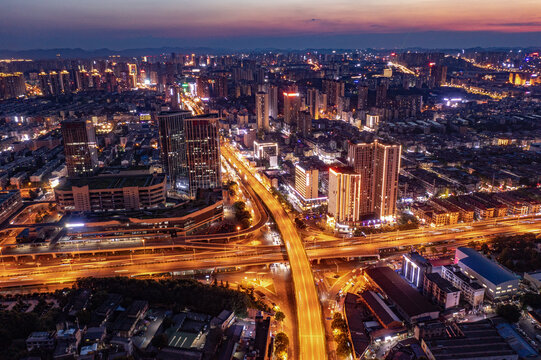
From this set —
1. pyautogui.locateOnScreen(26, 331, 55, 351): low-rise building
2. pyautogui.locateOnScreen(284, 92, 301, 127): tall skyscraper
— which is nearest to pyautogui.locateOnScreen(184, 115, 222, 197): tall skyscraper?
pyautogui.locateOnScreen(26, 331, 55, 351): low-rise building

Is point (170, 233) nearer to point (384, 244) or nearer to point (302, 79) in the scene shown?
point (384, 244)

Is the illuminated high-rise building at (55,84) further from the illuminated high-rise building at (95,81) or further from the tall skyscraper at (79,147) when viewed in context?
the tall skyscraper at (79,147)

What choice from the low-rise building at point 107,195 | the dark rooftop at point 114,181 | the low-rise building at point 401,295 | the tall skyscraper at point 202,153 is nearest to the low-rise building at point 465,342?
the low-rise building at point 401,295

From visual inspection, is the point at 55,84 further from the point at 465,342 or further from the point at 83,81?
the point at 465,342

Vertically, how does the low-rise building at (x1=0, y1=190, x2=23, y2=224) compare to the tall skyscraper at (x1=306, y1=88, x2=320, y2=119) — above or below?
below

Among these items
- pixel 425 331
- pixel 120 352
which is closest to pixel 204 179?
pixel 120 352

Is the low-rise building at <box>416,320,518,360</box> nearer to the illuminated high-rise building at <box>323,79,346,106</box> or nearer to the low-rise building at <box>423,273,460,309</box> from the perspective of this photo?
the low-rise building at <box>423,273,460,309</box>

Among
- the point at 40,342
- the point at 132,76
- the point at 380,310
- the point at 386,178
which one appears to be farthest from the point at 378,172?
the point at 132,76
